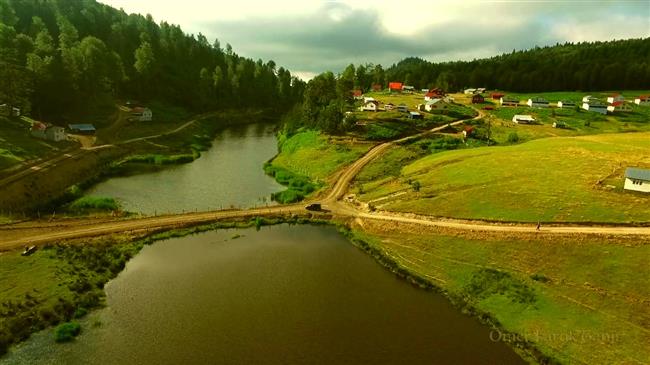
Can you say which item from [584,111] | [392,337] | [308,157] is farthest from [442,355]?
[584,111]

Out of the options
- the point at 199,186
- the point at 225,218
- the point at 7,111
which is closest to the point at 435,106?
the point at 199,186

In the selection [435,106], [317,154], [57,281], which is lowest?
[57,281]

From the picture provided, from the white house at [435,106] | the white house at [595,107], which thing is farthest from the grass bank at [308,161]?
the white house at [595,107]

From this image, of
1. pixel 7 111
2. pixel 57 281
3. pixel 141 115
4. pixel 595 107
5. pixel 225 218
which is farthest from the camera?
pixel 595 107

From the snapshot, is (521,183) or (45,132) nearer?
(521,183)

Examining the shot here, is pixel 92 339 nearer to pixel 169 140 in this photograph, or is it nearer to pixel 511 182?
pixel 511 182

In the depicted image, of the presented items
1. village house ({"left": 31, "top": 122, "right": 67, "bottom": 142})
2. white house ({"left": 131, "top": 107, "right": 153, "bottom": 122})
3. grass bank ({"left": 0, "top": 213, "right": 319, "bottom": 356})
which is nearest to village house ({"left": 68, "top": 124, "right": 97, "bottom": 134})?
village house ({"left": 31, "top": 122, "right": 67, "bottom": 142})

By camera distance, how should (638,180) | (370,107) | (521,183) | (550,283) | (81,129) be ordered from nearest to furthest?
(550,283), (638,180), (521,183), (81,129), (370,107)

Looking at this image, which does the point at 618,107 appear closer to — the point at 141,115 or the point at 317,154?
the point at 317,154
